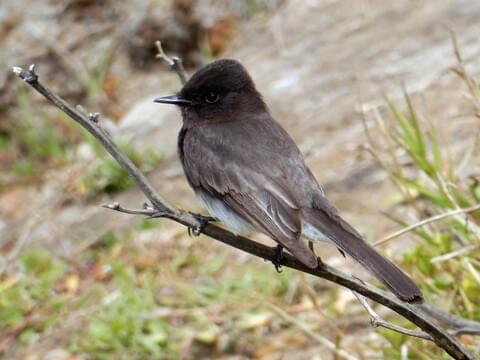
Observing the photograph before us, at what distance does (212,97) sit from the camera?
13.3 feet

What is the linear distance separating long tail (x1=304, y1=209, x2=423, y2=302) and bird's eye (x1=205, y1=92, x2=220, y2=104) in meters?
0.93

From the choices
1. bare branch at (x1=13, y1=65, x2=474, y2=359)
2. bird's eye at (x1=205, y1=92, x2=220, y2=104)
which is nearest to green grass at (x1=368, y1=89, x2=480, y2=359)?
bird's eye at (x1=205, y1=92, x2=220, y2=104)

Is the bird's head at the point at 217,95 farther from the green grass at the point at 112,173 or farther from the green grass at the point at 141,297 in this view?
the green grass at the point at 112,173

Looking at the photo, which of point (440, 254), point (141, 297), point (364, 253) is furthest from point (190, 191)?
point (364, 253)

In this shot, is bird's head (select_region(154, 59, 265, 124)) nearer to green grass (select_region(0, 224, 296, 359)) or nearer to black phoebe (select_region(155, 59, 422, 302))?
black phoebe (select_region(155, 59, 422, 302))

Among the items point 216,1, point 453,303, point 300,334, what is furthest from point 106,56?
point 453,303

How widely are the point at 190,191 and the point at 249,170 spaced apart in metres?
3.24

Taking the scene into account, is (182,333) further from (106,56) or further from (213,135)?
(106,56)

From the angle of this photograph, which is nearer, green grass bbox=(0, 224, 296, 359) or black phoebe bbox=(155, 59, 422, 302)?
black phoebe bbox=(155, 59, 422, 302)

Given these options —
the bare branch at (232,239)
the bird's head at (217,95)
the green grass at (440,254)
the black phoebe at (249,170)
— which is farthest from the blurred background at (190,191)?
the bare branch at (232,239)

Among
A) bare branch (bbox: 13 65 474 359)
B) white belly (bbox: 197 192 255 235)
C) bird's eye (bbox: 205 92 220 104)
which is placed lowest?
bare branch (bbox: 13 65 474 359)

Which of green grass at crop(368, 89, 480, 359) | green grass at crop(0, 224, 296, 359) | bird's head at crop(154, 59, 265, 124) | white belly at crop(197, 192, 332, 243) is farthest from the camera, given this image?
green grass at crop(0, 224, 296, 359)

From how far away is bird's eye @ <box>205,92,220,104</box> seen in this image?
4036 mm

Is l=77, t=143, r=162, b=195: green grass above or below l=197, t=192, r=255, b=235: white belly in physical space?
above
